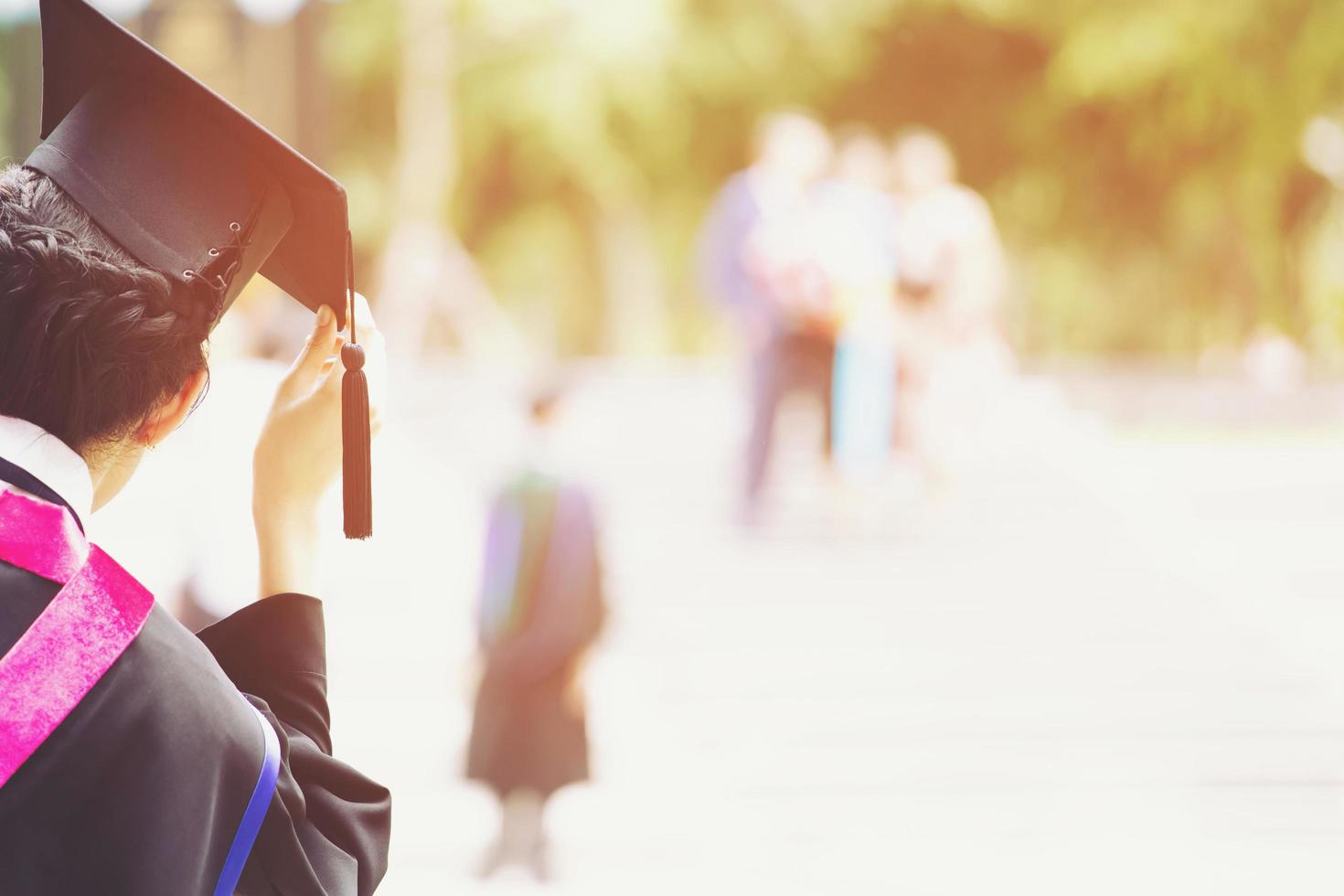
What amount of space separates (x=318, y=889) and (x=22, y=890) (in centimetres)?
22

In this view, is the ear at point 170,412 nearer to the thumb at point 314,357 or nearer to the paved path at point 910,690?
the thumb at point 314,357

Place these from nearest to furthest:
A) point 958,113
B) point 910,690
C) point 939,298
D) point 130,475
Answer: point 130,475 → point 910,690 → point 939,298 → point 958,113

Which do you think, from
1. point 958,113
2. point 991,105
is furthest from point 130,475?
point 991,105

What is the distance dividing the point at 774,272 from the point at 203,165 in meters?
5.88

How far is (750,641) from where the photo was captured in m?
6.77

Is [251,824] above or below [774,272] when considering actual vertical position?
below

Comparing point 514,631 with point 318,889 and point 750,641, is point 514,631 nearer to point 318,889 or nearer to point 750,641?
point 750,641

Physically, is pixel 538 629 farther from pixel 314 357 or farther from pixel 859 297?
pixel 314 357

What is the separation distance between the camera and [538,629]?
181 inches

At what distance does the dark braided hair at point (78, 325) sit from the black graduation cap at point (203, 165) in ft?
0.23

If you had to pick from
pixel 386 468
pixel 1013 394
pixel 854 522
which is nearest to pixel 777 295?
pixel 854 522

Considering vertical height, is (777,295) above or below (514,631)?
above

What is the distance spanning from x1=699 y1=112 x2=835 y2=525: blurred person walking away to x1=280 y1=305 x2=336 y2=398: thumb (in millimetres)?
5762

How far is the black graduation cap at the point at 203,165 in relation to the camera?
1.26 meters
